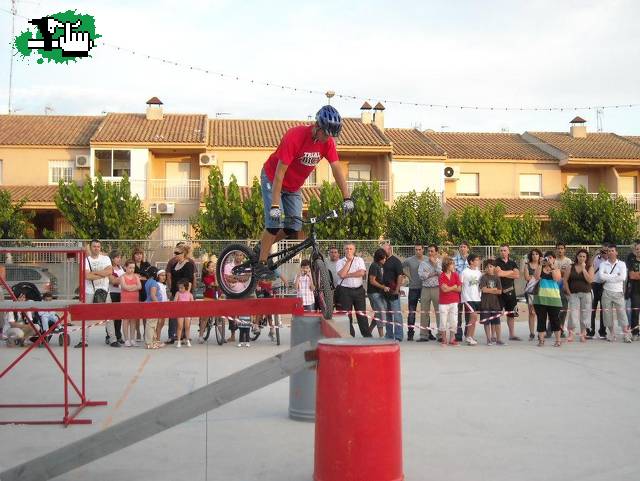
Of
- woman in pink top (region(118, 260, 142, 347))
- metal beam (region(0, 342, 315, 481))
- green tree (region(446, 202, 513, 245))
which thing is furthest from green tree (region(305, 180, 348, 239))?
metal beam (region(0, 342, 315, 481))

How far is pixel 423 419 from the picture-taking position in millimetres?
7770

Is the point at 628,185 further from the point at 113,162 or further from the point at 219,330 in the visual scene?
the point at 219,330

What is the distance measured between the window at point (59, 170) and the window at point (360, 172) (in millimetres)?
14084

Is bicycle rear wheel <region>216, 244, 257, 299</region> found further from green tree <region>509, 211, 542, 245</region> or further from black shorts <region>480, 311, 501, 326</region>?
green tree <region>509, 211, 542, 245</region>

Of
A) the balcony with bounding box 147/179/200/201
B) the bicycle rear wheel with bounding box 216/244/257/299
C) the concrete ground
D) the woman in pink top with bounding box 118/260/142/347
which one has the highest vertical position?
the balcony with bounding box 147/179/200/201

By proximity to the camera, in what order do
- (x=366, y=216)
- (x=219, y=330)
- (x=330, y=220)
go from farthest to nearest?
(x=366, y=216)
(x=330, y=220)
(x=219, y=330)

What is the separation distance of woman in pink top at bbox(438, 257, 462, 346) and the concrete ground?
1.13 m

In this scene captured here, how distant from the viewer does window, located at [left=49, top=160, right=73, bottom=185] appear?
36781 millimetres

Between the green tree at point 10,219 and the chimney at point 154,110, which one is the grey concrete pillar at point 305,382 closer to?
the green tree at point 10,219

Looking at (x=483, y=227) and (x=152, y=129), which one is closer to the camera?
(x=483, y=227)

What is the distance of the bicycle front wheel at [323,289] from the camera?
6.91 m

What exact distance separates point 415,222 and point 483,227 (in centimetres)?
291

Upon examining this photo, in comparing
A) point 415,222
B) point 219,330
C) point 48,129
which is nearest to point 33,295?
point 219,330

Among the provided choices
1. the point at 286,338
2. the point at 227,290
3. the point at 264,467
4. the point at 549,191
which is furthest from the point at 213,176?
the point at 264,467
